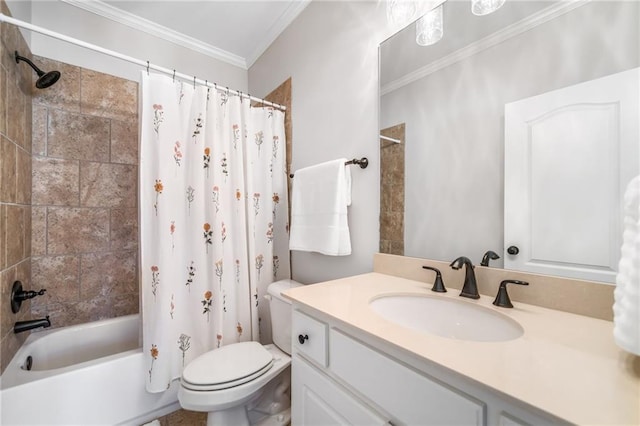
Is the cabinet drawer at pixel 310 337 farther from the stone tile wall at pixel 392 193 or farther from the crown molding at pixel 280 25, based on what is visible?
the crown molding at pixel 280 25

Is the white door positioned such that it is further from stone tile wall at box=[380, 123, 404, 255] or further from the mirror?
stone tile wall at box=[380, 123, 404, 255]

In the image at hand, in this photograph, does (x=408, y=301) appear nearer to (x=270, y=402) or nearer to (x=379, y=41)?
(x=270, y=402)

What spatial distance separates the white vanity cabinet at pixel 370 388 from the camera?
458mm

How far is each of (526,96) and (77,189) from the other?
95.0 inches

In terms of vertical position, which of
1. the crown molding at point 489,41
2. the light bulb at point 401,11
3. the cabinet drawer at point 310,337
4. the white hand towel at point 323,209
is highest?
the light bulb at point 401,11

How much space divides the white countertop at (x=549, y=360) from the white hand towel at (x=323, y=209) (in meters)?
0.53

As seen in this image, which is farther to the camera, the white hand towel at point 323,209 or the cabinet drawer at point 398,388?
the white hand towel at point 323,209

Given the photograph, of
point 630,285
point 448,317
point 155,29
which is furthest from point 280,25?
point 630,285

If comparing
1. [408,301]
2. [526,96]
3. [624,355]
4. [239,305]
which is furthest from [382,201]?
[239,305]

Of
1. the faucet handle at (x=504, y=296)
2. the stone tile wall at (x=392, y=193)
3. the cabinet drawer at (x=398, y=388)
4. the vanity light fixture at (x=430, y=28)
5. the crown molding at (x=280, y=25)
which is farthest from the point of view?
the crown molding at (x=280, y=25)

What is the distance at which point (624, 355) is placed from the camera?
49 centimetres

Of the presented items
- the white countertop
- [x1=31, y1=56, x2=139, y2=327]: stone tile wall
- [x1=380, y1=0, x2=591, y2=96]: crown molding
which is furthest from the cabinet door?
[x1=31, y1=56, x2=139, y2=327]: stone tile wall

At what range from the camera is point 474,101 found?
37.1 inches

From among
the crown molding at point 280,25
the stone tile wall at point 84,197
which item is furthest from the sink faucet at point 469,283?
the stone tile wall at point 84,197
